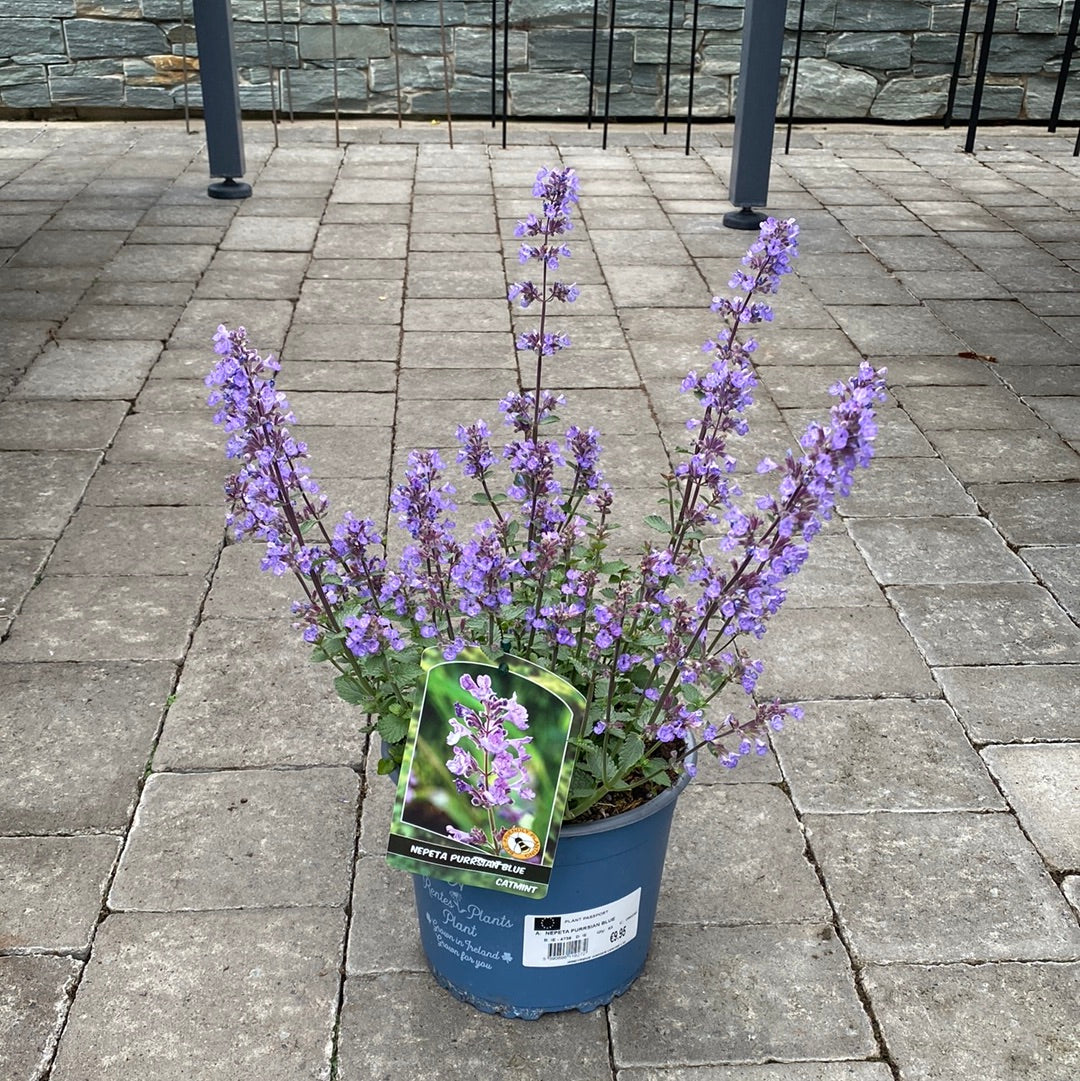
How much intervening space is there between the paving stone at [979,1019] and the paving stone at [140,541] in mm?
2022

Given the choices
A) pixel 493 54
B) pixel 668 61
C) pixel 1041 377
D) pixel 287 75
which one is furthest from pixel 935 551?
pixel 287 75

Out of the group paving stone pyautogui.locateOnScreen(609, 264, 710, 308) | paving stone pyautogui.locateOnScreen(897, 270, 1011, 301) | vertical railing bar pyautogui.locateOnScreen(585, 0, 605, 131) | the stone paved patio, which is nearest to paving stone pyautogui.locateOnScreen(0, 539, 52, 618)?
the stone paved patio

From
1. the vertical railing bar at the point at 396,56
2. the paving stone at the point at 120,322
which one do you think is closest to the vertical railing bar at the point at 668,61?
the vertical railing bar at the point at 396,56

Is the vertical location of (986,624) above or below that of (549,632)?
below

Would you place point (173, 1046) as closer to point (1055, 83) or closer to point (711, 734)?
point (711, 734)

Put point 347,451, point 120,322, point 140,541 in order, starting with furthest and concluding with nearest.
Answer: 1. point 120,322
2. point 347,451
3. point 140,541

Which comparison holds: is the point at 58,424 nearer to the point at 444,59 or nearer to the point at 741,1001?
the point at 741,1001

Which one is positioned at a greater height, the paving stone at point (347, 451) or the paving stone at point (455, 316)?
the paving stone at point (347, 451)

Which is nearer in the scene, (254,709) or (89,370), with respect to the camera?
(254,709)

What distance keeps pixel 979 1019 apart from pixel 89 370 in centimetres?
368

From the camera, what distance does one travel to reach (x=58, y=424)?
410 cm

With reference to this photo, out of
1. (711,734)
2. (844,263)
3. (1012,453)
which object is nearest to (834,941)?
(711,734)

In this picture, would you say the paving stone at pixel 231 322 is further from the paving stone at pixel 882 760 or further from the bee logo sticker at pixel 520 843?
the bee logo sticker at pixel 520 843

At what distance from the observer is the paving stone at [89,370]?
4.36 m
